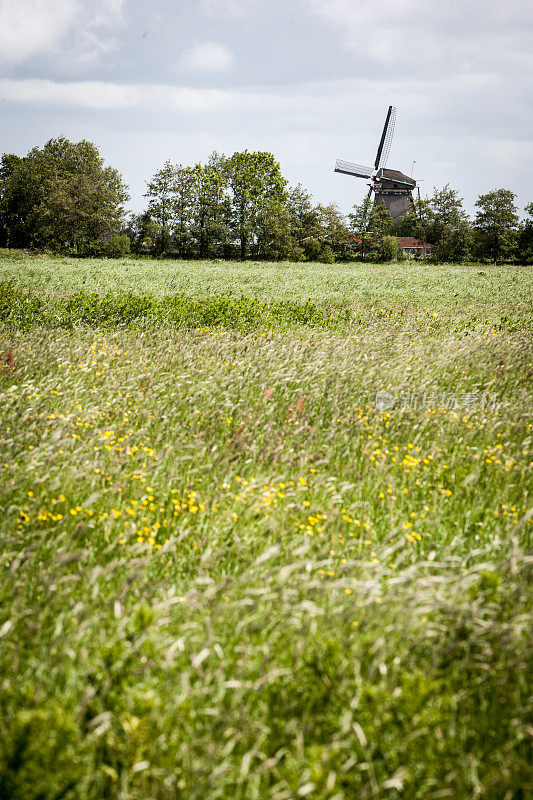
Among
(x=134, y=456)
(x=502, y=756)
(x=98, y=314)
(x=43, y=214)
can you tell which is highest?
(x=43, y=214)

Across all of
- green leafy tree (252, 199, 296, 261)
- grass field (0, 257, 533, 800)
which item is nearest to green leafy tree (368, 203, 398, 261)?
green leafy tree (252, 199, 296, 261)

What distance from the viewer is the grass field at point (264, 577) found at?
2025 millimetres

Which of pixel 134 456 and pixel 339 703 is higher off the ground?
pixel 134 456

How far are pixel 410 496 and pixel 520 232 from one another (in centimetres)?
9308

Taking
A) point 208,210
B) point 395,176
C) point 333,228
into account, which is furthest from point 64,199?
point 395,176

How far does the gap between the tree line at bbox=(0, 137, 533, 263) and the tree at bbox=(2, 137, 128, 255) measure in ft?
0.42

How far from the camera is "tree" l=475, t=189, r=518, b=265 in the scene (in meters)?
78.8

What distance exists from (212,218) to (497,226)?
47984 millimetres

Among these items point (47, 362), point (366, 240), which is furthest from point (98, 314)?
point (366, 240)

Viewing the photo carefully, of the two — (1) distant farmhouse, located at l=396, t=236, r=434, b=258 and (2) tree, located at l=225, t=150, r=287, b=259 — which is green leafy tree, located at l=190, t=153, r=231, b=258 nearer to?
(2) tree, located at l=225, t=150, r=287, b=259

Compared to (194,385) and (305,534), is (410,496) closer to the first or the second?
A: (305,534)

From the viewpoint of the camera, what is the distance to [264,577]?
3.01 meters

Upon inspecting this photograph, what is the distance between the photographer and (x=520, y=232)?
81.9 m

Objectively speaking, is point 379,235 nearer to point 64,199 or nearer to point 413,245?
point 413,245
